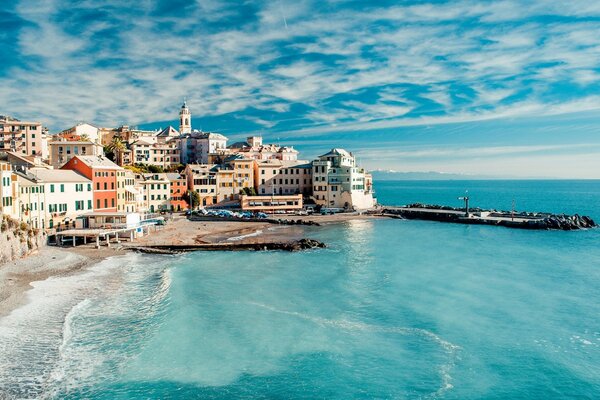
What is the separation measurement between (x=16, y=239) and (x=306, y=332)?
31273mm

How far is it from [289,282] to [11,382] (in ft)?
70.3

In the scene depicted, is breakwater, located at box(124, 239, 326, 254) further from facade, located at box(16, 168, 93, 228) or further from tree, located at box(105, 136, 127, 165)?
tree, located at box(105, 136, 127, 165)

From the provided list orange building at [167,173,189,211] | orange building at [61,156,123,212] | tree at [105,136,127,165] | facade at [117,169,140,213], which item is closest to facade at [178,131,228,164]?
tree at [105,136,127,165]

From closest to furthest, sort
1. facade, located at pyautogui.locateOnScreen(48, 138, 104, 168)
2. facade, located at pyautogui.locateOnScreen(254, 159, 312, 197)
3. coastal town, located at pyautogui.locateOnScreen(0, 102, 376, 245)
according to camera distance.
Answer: coastal town, located at pyautogui.locateOnScreen(0, 102, 376, 245) → facade, located at pyautogui.locateOnScreen(48, 138, 104, 168) → facade, located at pyautogui.locateOnScreen(254, 159, 312, 197)

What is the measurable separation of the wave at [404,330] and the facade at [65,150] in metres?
61.4

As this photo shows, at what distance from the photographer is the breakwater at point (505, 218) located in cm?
7488

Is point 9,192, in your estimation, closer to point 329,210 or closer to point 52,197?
point 52,197

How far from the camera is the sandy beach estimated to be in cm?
3389

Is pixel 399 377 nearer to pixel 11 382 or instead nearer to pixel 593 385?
pixel 593 385

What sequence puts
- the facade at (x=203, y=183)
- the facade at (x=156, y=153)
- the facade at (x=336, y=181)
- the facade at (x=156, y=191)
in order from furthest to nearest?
the facade at (x=156, y=153) → the facade at (x=336, y=181) → the facade at (x=203, y=183) → the facade at (x=156, y=191)

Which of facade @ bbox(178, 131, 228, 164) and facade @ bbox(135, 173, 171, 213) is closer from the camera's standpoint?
facade @ bbox(135, 173, 171, 213)

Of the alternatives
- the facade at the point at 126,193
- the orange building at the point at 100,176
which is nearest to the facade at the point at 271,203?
the facade at the point at 126,193

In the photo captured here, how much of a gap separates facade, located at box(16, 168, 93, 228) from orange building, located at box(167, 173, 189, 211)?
2854cm

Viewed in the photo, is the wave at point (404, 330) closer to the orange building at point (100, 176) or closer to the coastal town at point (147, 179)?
the coastal town at point (147, 179)
